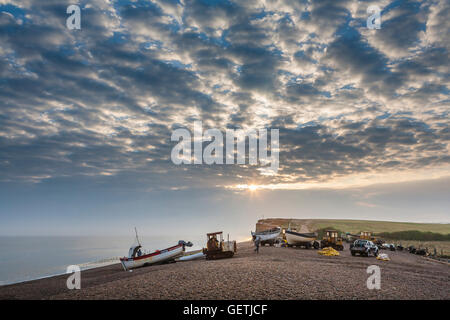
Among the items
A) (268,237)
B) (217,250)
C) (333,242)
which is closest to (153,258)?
(217,250)

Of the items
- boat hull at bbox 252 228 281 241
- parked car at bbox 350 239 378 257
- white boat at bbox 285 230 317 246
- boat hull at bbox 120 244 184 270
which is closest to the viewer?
boat hull at bbox 120 244 184 270

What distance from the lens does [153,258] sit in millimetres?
36094

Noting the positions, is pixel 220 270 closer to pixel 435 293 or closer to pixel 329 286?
pixel 329 286

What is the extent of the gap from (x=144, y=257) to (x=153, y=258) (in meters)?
1.34

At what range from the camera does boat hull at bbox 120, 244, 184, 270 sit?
33.9m

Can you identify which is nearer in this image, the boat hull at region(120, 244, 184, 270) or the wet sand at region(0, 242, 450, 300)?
the wet sand at region(0, 242, 450, 300)

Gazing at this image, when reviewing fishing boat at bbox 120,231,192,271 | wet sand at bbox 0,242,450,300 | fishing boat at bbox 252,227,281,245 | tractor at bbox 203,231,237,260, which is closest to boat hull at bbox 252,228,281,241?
fishing boat at bbox 252,227,281,245

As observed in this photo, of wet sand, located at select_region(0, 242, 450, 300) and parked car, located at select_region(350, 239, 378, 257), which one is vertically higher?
wet sand, located at select_region(0, 242, 450, 300)

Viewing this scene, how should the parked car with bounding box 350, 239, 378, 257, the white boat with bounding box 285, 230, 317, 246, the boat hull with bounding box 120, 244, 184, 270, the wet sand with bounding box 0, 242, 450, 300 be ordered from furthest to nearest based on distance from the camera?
1. the white boat with bounding box 285, 230, 317, 246
2. the parked car with bounding box 350, 239, 378, 257
3. the boat hull with bounding box 120, 244, 184, 270
4. the wet sand with bounding box 0, 242, 450, 300

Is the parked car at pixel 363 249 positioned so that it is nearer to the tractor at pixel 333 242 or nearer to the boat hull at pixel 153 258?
the tractor at pixel 333 242

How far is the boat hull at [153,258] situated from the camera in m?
33.9

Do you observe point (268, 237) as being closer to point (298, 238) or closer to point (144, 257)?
point (298, 238)

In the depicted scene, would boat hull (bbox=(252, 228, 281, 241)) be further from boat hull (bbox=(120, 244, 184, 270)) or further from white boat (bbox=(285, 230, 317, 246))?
boat hull (bbox=(120, 244, 184, 270))

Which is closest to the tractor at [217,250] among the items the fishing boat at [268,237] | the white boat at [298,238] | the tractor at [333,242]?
the white boat at [298,238]
